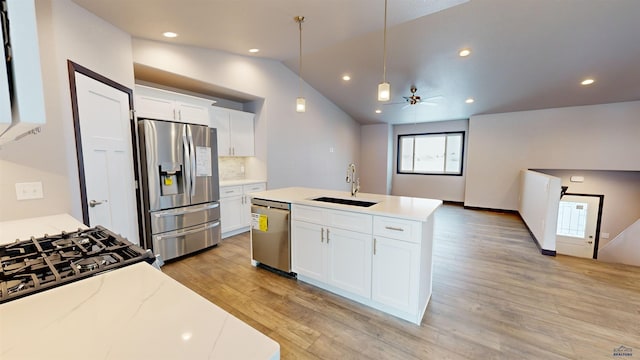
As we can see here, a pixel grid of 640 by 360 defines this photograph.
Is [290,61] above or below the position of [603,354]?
above

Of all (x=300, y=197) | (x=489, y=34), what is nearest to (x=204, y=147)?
(x=300, y=197)

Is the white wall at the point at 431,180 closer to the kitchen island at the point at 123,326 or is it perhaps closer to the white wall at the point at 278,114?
the white wall at the point at 278,114

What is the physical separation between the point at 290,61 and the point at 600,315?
201 inches

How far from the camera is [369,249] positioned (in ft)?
7.18

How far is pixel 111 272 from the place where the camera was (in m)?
0.92

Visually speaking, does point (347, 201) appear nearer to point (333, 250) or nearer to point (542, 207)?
point (333, 250)

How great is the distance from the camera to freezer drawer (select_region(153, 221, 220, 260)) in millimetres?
3039

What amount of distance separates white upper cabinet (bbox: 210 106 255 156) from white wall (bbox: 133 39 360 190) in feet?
0.53

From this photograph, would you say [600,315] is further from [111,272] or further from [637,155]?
[637,155]

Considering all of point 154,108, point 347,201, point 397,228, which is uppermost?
point 154,108

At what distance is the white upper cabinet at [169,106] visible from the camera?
3080 millimetres

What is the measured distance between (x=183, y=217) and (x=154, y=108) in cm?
145

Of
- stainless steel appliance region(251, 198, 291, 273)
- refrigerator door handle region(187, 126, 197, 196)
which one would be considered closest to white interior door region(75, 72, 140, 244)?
refrigerator door handle region(187, 126, 197, 196)

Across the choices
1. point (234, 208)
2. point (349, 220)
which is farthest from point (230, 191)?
point (349, 220)
